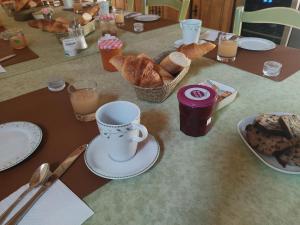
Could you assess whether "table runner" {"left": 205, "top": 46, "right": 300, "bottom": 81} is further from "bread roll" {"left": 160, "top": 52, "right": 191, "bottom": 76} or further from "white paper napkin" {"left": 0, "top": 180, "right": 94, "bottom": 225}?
"white paper napkin" {"left": 0, "top": 180, "right": 94, "bottom": 225}

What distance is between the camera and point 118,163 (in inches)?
20.8

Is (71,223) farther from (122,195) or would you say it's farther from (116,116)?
(116,116)

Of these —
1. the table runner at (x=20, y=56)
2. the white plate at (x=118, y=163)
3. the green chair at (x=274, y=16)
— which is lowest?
the table runner at (x=20, y=56)

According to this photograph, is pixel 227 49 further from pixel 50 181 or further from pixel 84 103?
pixel 50 181

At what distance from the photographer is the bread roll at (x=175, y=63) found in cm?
76

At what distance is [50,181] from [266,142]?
0.46 m

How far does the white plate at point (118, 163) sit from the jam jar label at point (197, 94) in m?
0.14

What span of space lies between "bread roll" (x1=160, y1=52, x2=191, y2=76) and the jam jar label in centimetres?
21

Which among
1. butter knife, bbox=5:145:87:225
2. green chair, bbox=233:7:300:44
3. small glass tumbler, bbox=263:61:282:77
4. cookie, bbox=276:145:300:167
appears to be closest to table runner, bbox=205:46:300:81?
small glass tumbler, bbox=263:61:282:77

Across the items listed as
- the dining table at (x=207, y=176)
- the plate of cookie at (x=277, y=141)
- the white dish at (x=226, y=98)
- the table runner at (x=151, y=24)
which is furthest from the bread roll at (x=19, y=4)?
the plate of cookie at (x=277, y=141)

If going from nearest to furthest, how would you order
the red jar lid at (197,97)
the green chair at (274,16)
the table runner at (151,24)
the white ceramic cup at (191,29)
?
the red jar lid at (197,97) → the white ceramic cup at (191,29) → the green chair at (274,16) → the table runner at (151,24)

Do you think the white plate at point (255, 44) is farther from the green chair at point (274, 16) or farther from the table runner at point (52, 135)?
the table runner at point (52, 135)

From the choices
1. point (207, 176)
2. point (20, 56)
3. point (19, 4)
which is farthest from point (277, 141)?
point (19, 4)

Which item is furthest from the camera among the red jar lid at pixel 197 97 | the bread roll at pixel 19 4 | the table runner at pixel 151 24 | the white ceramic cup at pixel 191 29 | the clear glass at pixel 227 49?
the bread roll at pixel 19 4
